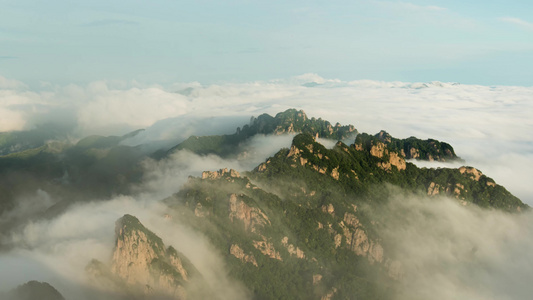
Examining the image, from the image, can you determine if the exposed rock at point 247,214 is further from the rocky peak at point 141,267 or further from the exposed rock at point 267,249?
the rocky peak at point 141,267

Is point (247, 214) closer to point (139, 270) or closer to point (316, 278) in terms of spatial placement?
point (316, 278)

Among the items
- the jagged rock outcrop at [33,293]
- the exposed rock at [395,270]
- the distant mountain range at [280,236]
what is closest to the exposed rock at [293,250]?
the distant mountain range at [280,236]

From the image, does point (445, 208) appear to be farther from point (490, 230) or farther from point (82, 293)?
point (82, 293)

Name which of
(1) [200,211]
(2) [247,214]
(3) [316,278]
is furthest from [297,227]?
(1) [200,211]

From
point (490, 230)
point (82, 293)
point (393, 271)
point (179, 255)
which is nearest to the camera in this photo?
point (82, 293)

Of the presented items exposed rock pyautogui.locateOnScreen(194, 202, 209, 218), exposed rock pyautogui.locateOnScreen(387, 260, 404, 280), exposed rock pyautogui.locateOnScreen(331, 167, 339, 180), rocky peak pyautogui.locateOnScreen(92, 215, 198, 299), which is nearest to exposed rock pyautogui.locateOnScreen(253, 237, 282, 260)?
exposed rock pyautogui.locateOnScreen(194, 202, 209, 218)

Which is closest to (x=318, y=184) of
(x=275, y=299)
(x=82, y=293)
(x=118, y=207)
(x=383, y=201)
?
(x=383, y=201)
